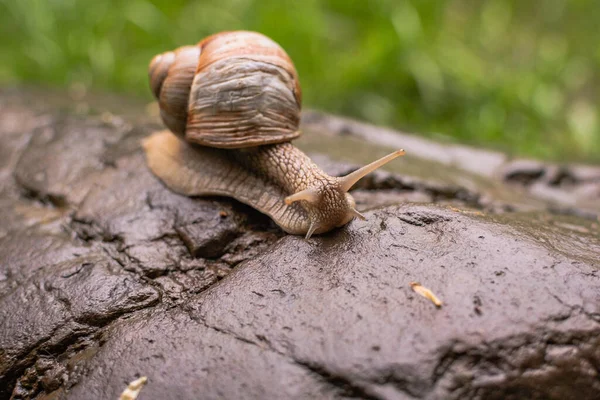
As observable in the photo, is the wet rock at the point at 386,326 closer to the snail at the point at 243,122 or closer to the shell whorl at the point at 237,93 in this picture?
the snail at the point at 243,122

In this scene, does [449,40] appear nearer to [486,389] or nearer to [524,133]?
[524,133]

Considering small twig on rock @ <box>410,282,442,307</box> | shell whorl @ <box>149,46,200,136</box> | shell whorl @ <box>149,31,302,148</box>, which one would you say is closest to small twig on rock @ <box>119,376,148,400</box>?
small twig on rock @ <box>410,282,442,307</box>

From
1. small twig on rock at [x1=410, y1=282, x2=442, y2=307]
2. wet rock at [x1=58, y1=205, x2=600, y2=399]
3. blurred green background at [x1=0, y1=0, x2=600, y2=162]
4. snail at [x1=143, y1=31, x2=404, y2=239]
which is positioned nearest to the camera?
wet rock at [x1=58, y1=205, x2=600, y2=399]

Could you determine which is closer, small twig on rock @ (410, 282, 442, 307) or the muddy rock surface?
the muddy rock surface

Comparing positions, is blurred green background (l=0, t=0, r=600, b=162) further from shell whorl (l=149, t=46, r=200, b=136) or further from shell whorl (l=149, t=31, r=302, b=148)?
shell whorl (l=149, t=31, r=302, b=148)

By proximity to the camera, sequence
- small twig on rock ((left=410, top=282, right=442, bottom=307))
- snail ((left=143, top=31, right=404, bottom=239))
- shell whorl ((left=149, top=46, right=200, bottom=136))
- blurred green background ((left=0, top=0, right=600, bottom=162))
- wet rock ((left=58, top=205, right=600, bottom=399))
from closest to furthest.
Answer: wet rock ((left=58, top=205, right=600, bottom=399)) → small twig on rock ((left=410, top=282, right=442, bottom=307)) → snail ((left=143, top=31, right=404, bottom=239)) → shell whorl ((left=149, top=46, right=200, bottom=136)) → blurred green background ((left=0, top=0, right=600, bottom=162))

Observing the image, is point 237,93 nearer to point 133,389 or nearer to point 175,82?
point 175,82

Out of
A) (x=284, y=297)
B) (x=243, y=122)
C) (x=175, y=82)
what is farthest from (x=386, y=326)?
(x=175, y=82)

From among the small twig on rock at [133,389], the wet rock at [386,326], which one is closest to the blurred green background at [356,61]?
the wet rock at [386,326]
